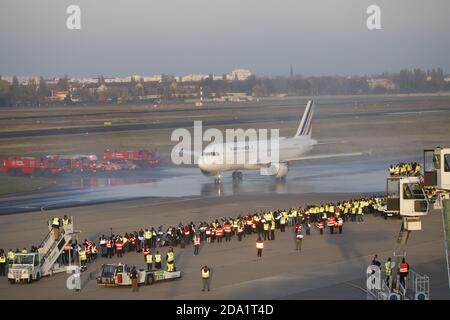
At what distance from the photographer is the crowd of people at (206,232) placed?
43719 mm

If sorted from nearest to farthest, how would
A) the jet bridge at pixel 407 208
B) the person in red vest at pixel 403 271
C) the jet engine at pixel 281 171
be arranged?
the jet bridge at pixel 407 208
the person in red vest at pixel 403 271
the jet engine at pixel 281 171

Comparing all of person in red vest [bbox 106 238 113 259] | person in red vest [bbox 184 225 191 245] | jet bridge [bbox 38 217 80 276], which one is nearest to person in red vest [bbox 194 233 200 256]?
person in red vest [bbox 184 225 191 245]

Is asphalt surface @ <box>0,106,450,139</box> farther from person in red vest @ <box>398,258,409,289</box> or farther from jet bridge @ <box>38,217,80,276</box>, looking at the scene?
person in red vest @ <box>398,258,409,289</box>

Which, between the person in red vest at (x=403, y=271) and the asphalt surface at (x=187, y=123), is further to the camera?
the asphalt surface at (x=187, y=123)

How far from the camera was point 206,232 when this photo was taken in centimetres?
5000

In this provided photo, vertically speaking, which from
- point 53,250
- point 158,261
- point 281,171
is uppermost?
point 53,250

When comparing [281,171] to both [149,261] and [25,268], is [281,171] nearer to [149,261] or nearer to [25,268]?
[149,261]

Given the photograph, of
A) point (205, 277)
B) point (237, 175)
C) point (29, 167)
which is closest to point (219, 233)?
point (205, 277)

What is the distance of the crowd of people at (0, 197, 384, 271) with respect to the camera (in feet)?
143

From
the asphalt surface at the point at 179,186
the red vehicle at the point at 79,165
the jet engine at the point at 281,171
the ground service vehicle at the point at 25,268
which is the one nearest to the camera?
the ground service vehicle at the point at 25,268

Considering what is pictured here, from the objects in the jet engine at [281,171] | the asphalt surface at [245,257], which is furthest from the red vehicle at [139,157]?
the asphalt surface at [245,257]

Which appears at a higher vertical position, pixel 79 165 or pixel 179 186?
pixel 79 165

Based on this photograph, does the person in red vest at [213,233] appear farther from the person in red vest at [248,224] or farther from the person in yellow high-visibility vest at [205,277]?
the person in yellow high-visibility vest at [205,277]

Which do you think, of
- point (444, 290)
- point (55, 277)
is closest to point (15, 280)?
point (55, 277)
